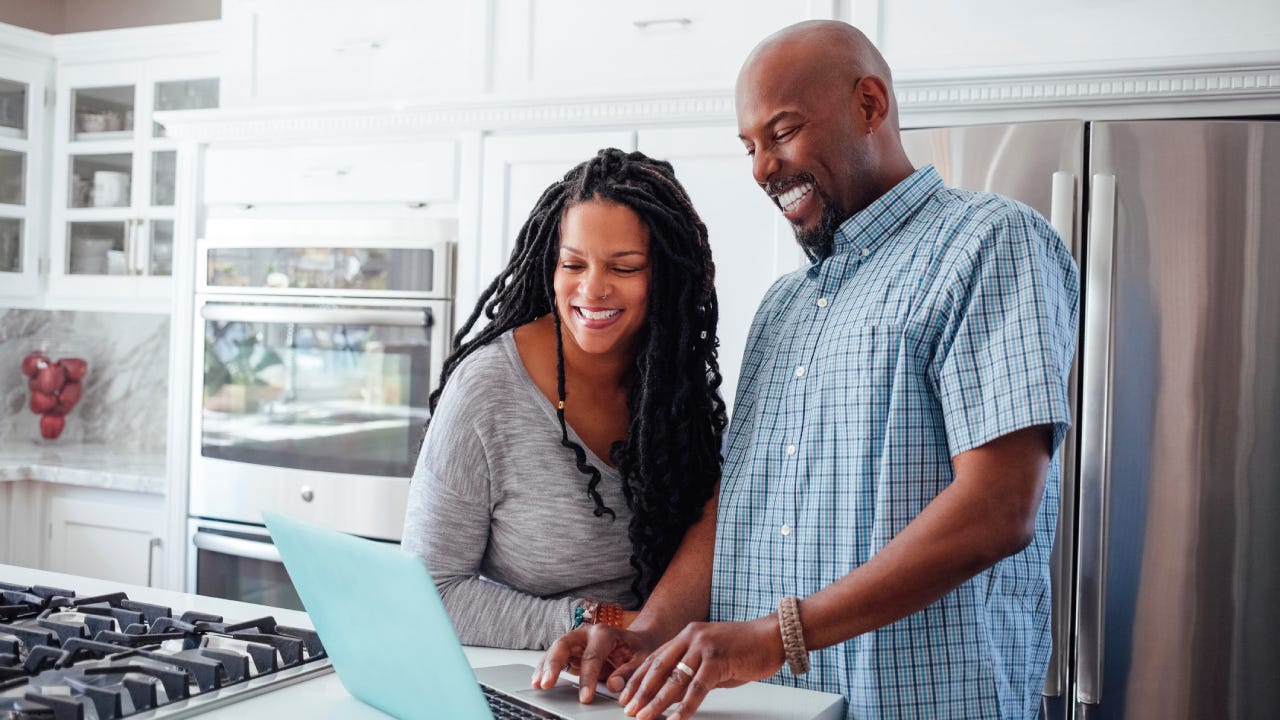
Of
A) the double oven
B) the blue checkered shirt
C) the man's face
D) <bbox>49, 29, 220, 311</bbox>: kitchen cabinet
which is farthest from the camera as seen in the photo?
<bbox>49, 29, 220, 311</bbox>: kitchen cabinet

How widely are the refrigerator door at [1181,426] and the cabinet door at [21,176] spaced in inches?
121

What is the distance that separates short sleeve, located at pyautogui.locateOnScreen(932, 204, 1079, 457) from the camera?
38.5 inches

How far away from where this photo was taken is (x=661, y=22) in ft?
7.82

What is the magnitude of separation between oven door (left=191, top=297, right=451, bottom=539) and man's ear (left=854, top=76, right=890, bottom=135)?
1506 millimetres

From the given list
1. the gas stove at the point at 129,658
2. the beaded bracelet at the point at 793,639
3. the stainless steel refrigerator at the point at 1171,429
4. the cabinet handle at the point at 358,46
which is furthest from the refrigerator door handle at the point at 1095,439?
the cabinet handle at the point at 358,46

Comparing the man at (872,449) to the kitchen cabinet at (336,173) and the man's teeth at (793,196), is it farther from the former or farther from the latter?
the kitchen cabinet at (336,173)

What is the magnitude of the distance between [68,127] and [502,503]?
9.44ft

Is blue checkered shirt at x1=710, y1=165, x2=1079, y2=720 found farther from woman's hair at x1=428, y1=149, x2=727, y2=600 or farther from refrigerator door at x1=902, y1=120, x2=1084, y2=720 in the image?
refrigerator door at x1=902, y1=120, x2=1084, y2=720

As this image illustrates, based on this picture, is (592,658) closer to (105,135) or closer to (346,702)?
(346,702)

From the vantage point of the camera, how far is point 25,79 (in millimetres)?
3361

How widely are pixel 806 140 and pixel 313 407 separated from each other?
1813 millimetres

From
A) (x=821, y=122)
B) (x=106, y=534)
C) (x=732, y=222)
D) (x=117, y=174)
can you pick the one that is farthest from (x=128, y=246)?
(x=821, y=122)

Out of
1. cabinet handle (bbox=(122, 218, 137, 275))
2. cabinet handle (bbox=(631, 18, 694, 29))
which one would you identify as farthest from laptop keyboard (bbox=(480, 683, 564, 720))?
cabinet handle (bbox=(122, 218, 137, 275))

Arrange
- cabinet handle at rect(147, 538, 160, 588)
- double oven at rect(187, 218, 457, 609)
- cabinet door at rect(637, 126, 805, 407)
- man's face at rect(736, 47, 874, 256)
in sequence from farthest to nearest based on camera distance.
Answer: cabinet handle at rect(147, 538, 160, 588) < double oven at rect(187, 218, 457, 609) < cabinet door at rect(637, 126, 805, 407) < man's face at rect(736, 47, 874, 256)
